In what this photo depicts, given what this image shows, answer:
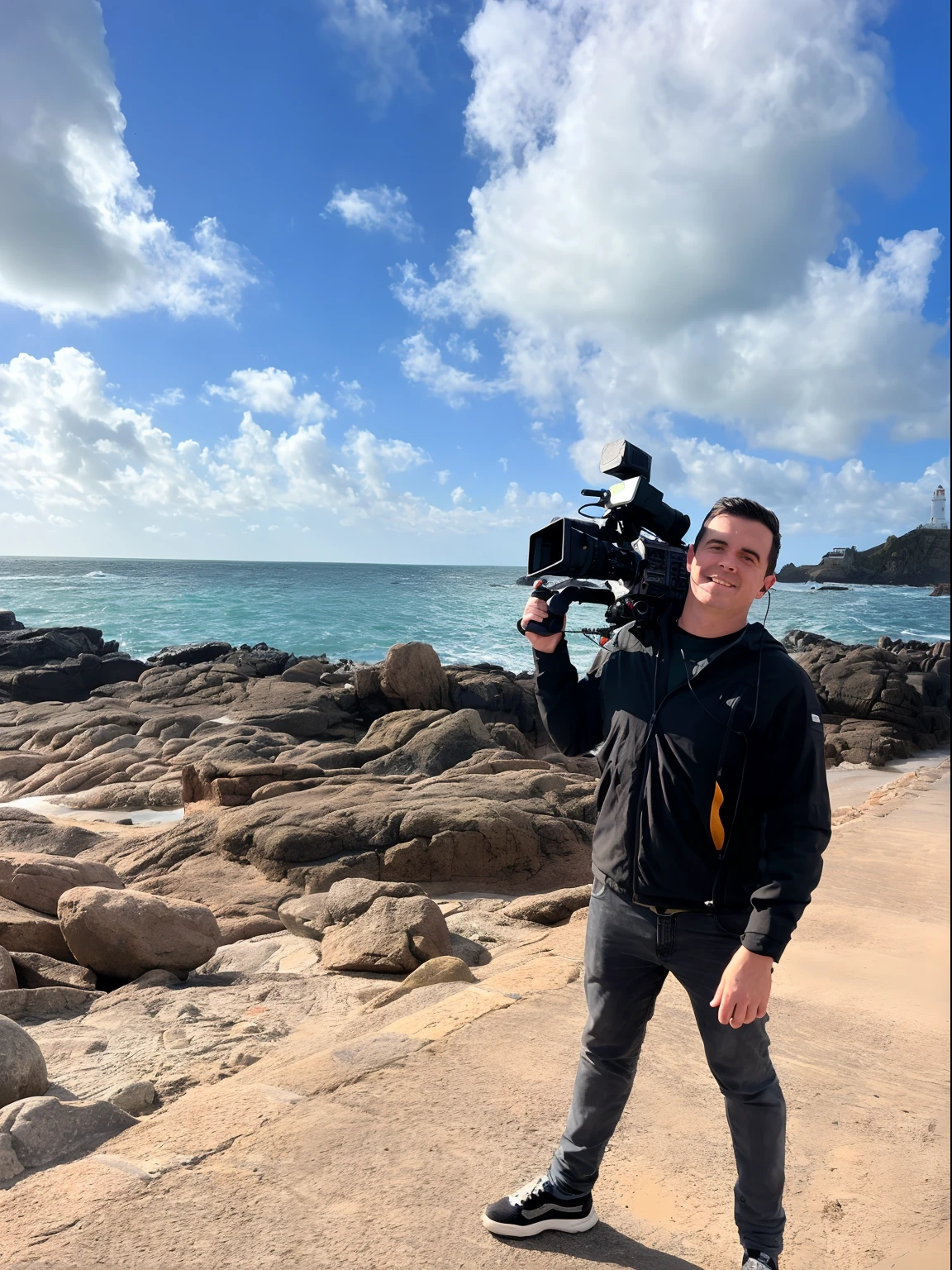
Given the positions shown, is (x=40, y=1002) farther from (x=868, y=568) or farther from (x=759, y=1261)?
(x=868, y=568)

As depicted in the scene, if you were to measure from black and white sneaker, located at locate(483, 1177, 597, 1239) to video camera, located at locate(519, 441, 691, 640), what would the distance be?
147cm

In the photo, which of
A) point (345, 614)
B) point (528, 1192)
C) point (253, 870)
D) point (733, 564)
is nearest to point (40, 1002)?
point (253, 870)

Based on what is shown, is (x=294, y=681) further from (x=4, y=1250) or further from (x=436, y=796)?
(x=4, y=1250)

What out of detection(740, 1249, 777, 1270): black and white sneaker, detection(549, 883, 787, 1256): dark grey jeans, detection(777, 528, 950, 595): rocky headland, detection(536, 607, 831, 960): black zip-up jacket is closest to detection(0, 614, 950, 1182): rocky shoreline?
detection(536, 607, 831, 960): black zip-up jacket

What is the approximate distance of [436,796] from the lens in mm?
8023

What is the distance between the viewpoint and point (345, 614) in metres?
47.0

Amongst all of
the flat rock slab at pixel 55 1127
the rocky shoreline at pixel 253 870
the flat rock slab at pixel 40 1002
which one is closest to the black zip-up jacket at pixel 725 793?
the rocky shoreline at pixel 253 870

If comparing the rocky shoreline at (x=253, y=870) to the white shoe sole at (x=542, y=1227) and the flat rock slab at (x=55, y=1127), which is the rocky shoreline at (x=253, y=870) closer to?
the flat rock slab at (x=55, y=1127)

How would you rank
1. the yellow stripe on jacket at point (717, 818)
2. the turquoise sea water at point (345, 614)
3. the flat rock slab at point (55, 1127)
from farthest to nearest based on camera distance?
the turquoise sea water at point (345, 614) → the flat rock slab at point (55, 1127) → the yellow stripe on jacket at point (717, 818)

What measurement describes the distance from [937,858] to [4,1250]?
6002 millimetres

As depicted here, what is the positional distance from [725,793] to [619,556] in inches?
26.6

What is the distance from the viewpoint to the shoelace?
7.33 feet

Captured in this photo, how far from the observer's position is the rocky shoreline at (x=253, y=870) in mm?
3943

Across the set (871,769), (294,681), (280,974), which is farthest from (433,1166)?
(294,681)
